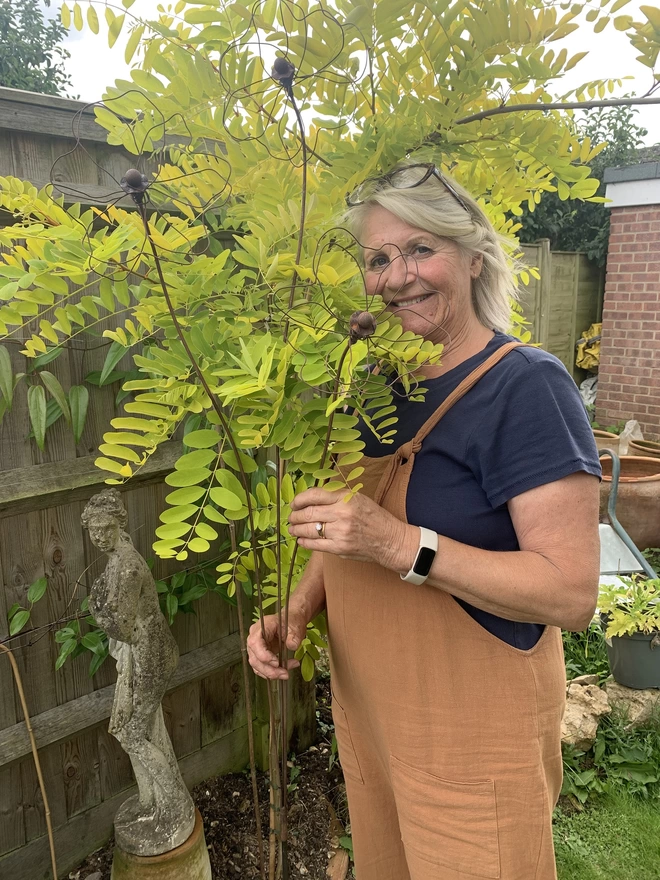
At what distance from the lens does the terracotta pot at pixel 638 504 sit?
4.07 meters

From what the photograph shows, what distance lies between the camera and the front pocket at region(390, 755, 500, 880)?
1.16m

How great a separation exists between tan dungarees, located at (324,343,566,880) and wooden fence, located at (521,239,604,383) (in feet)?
16.8

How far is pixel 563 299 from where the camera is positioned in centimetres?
670

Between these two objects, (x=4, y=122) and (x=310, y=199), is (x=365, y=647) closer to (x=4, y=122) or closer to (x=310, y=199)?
(x=310, y=199)

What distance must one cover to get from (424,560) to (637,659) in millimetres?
2254

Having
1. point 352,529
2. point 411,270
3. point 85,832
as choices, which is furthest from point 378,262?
point 85,832

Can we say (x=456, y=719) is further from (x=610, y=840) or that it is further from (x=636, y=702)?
(x=636, y=702)

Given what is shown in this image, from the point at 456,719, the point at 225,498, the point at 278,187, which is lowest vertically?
the point at 456,719

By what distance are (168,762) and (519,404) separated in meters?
1.48

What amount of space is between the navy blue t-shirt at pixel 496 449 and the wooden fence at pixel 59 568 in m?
1.10

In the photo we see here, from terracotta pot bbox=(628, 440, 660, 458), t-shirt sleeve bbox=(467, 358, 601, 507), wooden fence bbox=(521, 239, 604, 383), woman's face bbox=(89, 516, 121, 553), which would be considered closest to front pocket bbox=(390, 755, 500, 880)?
t-shirt sleeve bbox=(467, 358, 601, 507)

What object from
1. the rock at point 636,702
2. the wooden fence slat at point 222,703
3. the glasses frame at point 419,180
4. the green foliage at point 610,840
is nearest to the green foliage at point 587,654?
the rock at point 636,702

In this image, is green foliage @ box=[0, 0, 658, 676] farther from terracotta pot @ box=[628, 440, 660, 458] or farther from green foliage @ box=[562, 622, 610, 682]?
terracotta pot @ box=[628, 440, 660, 458]

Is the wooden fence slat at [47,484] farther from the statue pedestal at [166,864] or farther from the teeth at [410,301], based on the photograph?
the teeth at [410,301]
